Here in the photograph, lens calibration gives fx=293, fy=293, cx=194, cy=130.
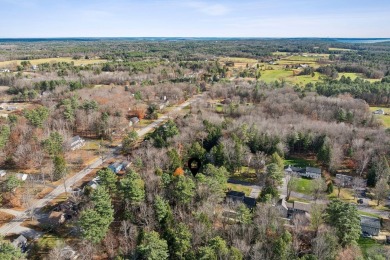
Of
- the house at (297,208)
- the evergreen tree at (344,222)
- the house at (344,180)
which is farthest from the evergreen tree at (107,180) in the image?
the house at (344,180)

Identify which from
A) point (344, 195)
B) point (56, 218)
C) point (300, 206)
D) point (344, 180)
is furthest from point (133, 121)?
point (344, 195)

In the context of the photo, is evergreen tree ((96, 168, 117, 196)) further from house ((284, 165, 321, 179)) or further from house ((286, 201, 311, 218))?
house ((284, 165, 321, 179))

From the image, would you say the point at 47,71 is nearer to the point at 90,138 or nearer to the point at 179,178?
the point at 90,138

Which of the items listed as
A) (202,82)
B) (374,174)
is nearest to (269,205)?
(374,174)

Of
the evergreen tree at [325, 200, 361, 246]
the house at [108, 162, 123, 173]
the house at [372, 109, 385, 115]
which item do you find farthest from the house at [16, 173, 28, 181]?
the house at [372, 109, 385, 115]

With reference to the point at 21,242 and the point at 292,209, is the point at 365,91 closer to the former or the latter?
the point at 292,209

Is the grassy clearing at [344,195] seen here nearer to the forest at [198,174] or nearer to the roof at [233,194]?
the forest at [198,174]
